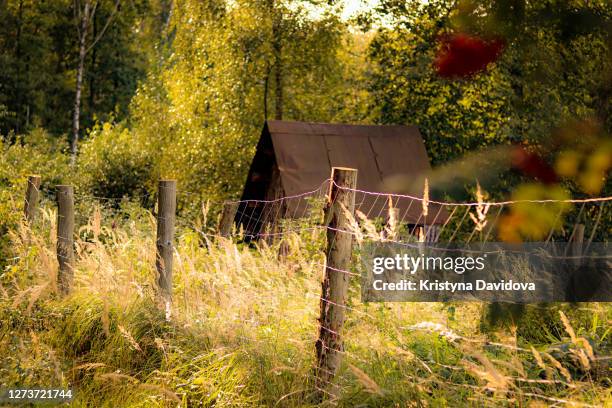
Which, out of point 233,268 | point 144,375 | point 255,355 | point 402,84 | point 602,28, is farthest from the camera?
point 402,84

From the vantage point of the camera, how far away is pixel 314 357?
477cm

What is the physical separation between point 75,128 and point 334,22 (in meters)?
14.8

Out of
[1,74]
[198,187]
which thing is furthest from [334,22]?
[1,74]

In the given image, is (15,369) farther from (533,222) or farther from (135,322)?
(533,222)

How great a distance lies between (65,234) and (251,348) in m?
3.53

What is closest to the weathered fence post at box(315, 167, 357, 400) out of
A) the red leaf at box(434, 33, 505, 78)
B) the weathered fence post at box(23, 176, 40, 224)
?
the red leaf at box(434, 33, 505, 78)

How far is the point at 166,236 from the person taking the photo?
657 centimetres

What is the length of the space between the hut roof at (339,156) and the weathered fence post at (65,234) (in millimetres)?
5042

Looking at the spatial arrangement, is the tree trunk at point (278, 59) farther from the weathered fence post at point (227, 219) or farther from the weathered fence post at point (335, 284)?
the weathered fence post at point (335, 284)

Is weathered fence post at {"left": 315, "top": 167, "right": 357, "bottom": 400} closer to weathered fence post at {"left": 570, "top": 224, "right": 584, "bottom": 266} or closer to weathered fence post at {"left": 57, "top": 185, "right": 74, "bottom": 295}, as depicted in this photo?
weathered fence post at {"left": 570, "top": 224, "right": 584, "bottom": 266}

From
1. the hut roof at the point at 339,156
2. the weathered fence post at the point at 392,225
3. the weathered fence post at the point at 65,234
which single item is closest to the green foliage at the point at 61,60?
the hut roof at the point at 339,156

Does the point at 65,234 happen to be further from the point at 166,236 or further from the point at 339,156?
the point at 339,156

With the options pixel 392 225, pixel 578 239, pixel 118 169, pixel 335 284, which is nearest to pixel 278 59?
pixel 118 169

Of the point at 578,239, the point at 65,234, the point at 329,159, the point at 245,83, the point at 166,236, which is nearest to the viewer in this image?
the point at 578,239
